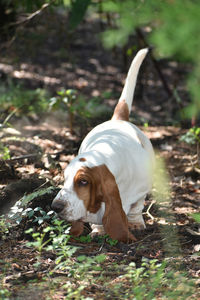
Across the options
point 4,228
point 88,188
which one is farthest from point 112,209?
point 4,228

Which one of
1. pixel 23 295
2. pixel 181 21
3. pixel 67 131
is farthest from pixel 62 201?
pixel 67 131

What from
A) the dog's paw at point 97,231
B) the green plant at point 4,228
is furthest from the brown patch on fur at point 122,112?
the green plant at point 4,228

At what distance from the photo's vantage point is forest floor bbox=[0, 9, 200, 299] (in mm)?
2803

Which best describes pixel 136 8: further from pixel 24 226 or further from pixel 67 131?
pixel 67 131

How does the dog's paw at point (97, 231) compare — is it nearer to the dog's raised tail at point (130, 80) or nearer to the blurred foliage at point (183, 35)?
the dog's raised tail at point (130, 80)

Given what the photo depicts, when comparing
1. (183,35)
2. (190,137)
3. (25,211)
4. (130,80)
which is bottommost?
(190,137)

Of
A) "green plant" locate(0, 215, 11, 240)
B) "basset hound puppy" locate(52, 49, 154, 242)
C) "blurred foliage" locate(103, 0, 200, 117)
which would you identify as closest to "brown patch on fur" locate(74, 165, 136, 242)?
"basset hound puppy" locate(52, 49, 154, 242)

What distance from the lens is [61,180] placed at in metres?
4.53

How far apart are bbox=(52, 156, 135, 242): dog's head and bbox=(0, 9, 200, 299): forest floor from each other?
211 millimetres

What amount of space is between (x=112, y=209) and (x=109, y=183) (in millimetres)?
195

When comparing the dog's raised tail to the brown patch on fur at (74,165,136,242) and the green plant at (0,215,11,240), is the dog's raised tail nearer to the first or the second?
the brown patch on fur at (74,165,136,242)

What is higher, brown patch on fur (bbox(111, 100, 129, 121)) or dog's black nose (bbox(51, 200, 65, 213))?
dog's black nose (bbox(51, 200, 65, 213))

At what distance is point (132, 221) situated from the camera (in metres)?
3.89

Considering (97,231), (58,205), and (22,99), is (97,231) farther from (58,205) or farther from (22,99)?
(22,99)
